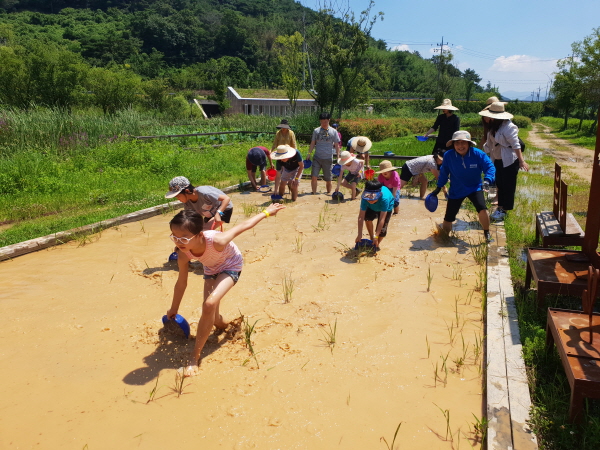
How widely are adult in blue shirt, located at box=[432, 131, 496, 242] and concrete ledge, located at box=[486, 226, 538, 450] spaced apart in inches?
71.9

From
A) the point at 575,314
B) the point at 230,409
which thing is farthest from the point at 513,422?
the point at 230,409

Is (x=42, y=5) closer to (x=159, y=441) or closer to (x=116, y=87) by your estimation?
(x=116, y=87)

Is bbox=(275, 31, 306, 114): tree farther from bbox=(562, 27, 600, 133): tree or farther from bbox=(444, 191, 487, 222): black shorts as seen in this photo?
bbox=(444, 191, 487, 222): black shorts

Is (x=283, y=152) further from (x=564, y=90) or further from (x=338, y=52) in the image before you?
(x=564, y=90)

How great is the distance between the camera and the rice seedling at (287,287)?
16.4ft

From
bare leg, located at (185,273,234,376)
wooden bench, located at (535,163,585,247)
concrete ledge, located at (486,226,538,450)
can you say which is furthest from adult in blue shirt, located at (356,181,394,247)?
bare leg, located at (185,273,234,376)

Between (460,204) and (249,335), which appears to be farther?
(460,204)

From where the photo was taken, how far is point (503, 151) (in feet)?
24.1

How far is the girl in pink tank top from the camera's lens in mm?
3447

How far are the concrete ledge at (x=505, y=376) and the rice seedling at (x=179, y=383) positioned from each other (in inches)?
85.3

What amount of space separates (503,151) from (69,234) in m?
7.00

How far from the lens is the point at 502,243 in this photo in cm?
640

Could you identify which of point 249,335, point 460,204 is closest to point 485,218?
point 460,204

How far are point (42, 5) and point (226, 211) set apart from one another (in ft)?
415
